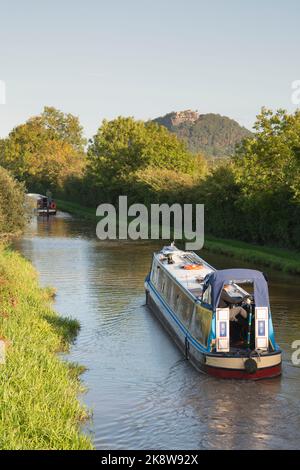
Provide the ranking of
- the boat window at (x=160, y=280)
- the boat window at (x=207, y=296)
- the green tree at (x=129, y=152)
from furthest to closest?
the green tree at (x=129, y=152)
the boat window at (x=160, y=280)
the boat window at (x=207, y=296)

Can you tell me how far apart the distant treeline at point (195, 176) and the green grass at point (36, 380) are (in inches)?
689

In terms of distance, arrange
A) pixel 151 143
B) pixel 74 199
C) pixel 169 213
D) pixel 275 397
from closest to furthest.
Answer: pixel 275 397
pixel 169 213
pixel 151 143
pixel 74 199

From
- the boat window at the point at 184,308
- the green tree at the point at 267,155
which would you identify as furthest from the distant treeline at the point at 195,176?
the boat window at the point at 184,308

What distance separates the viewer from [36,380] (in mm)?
15094

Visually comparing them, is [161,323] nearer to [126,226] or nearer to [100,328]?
[100,328]

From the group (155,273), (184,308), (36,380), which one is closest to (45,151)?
(155,273)

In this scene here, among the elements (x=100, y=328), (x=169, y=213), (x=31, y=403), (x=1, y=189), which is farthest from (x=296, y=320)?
(x=169, y=213)

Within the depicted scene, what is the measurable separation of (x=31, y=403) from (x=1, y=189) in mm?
24080

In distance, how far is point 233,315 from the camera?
18391 millimetres

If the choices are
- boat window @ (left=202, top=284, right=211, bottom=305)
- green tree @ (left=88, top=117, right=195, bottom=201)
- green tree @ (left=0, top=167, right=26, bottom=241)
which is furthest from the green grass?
green tree @ (left=88, top=117, right=195, bottom=201)

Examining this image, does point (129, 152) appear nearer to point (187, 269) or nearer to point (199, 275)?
point (187, 269)

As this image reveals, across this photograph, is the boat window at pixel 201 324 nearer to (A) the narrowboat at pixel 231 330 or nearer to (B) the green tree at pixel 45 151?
(A) the narrowboat at pixel 231 330

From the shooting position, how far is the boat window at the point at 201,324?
18094 mm

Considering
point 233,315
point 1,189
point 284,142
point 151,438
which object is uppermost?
point 284,142
